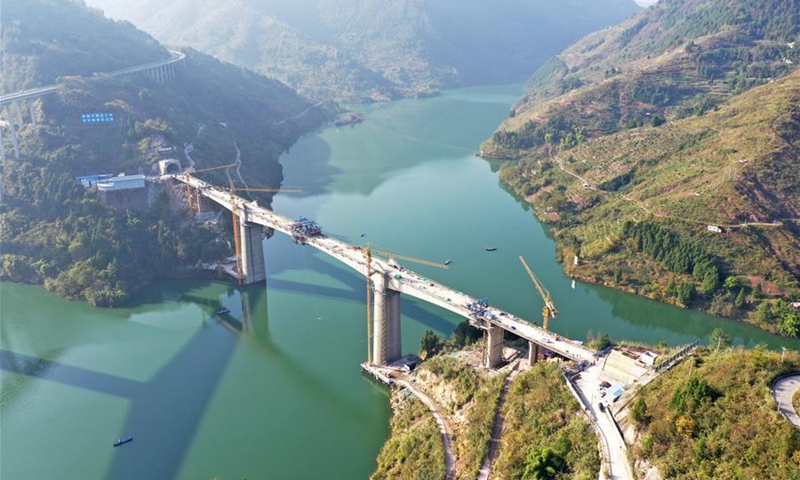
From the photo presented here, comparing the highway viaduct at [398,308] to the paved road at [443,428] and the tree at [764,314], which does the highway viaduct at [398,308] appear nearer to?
the paved road at [443,428]

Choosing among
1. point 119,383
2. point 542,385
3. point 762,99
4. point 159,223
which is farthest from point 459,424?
point 762,99

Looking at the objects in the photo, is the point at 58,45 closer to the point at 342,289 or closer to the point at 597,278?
the point at 342,289

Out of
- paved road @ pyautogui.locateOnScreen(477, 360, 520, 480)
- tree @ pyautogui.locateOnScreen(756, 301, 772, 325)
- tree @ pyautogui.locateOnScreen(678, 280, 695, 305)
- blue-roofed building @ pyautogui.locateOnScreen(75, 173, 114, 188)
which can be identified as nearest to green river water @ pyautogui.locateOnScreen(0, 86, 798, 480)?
tree @ pyautogui.locateOnScreen(756, 301, 772, 325)

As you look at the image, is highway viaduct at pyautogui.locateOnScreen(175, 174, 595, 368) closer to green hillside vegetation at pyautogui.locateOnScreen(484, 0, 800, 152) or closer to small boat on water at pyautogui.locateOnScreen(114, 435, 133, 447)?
small boat on water at pyautogui.locateOnScreen(114, 435, 133, 447)

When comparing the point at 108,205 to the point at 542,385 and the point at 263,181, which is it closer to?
the point at 263,181

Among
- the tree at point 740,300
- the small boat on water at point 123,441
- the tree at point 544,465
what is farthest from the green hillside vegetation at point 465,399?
the tree at point 740,300

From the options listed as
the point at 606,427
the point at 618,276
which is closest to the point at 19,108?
the point at 618,276

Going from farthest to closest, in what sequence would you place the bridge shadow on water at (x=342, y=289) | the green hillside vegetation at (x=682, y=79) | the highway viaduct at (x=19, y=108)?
1. the green hillside vegetation at (x=682, y=79)
2. the highway viaduct at (x=19, y=108)
3. the bridge shadow on water at (x=342, y=289)
